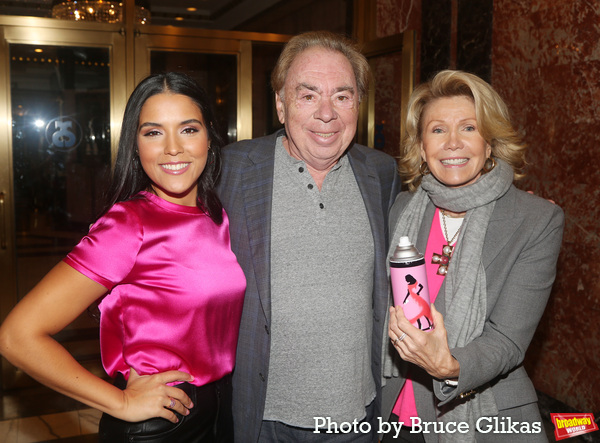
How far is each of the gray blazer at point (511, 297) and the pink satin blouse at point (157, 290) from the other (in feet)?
2.47

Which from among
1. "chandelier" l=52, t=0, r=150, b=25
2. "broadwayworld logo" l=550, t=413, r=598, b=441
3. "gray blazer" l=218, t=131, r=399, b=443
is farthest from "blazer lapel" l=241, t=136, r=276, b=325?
"chandelier" l=52, t=0, r=150, b=25

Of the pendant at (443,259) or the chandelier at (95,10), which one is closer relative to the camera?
the pendant at (443,259)

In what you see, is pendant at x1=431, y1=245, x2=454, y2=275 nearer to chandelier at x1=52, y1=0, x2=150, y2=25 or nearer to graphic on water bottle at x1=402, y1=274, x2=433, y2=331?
graphic on water bottle at x1=402, y1=274, x2=433, y2=331

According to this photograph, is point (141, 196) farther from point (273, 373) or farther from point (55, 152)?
point (55, 152)

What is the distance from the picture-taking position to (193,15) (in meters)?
5.34

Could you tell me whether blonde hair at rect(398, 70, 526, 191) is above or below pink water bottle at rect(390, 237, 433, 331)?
above

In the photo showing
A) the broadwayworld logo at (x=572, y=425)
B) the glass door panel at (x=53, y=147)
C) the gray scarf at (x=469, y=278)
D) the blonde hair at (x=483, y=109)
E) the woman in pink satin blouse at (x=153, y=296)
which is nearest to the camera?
the woman in pink satin blouse at (x=153, y=296)

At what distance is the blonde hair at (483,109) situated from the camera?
1.85 metres

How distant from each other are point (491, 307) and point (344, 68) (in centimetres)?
103

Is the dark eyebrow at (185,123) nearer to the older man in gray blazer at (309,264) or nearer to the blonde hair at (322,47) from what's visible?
the older man in gray blazer at (309,264)

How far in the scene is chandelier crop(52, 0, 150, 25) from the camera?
14.9 ft

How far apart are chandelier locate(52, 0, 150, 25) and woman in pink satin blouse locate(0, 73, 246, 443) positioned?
11.7ft

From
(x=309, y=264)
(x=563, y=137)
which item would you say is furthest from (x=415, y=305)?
(x=563, y=137)

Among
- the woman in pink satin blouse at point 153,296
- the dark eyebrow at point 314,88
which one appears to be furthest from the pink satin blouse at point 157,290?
the dark eyebrow at point 314,88
